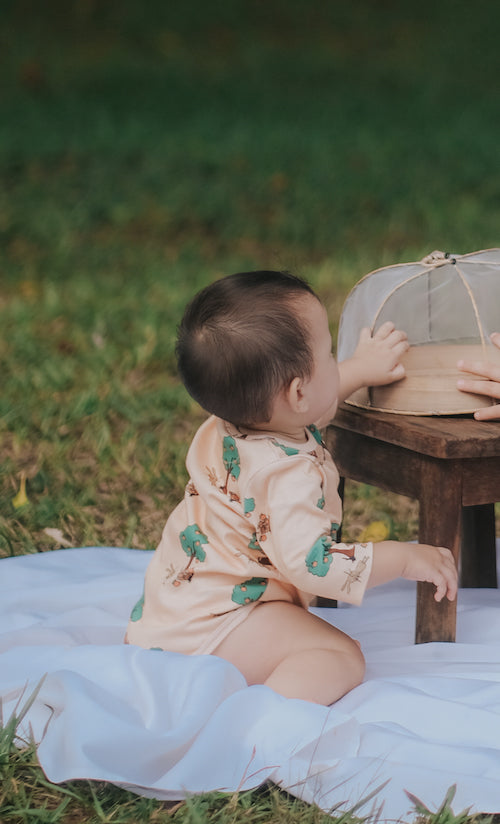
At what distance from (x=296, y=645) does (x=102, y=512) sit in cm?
149

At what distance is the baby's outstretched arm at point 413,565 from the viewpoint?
2314mm

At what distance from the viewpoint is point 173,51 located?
13203 mm

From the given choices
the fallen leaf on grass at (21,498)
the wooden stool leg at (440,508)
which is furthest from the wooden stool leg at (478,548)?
the fallen leaf on grass at (21,498)

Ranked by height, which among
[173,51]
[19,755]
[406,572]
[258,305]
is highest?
[173,51]

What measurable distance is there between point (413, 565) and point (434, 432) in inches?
12.1

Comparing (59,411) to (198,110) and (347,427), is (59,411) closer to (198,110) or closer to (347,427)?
(347,427)

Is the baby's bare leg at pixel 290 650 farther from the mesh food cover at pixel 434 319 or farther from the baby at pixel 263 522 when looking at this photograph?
the mesh food cover at pixel 434 319

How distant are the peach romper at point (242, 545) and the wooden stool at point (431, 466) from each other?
172 millimetres

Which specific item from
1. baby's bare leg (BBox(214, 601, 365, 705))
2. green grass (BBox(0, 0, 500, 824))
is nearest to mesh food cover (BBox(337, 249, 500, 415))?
baby's bare leg (BBox(214, 601, 365, 705))

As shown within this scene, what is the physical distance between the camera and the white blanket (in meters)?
2.03

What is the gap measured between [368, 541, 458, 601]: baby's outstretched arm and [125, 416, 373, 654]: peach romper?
0.03 m

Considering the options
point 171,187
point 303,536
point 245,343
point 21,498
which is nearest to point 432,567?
point 303,536

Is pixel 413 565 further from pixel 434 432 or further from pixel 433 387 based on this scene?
pixel 433 387

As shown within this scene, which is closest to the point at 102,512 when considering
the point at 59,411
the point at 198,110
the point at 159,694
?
the point at 59,411
